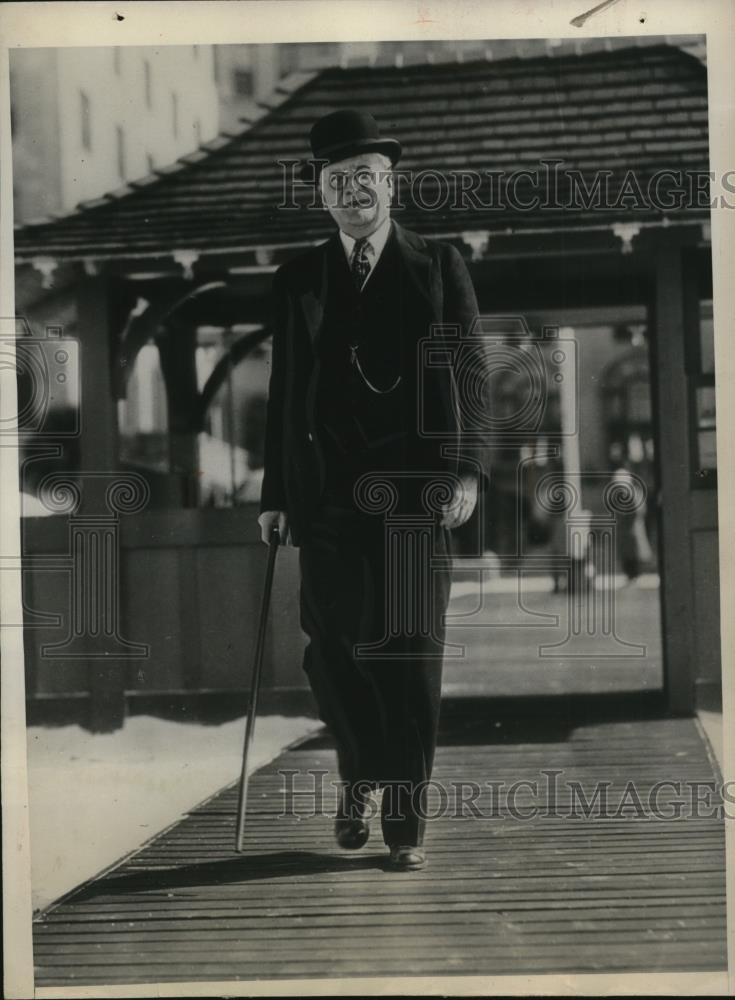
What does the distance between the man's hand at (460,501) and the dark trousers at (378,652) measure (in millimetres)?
50

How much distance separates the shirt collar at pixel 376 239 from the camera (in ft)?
14.4

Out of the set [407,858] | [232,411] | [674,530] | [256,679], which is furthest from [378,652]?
[674,530]

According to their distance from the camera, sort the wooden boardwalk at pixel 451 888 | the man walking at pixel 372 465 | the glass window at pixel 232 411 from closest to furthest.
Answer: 1. the wooden boardwalk at pixel 451 888
2. the man walking at pixel 372 465
3. the glass window at pixel 232 411

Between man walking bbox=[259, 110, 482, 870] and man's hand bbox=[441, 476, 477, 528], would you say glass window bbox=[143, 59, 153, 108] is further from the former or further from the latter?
man's hand bbox=[441, 476, 477, 528]

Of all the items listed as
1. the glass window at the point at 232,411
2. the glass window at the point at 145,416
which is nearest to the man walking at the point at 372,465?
the glass window at the point at 232,411

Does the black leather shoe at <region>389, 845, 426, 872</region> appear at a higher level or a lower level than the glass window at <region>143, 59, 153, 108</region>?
lower

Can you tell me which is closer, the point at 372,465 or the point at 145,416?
the point at 372,465

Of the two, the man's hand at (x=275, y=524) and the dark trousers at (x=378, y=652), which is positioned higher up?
the man's hand at (x=275, y=524)

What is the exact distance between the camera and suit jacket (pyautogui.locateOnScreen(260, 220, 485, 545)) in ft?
14.3

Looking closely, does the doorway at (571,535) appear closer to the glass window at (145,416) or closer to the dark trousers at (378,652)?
the dark trousers at (378,652)

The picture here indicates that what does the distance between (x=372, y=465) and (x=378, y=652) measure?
65cm

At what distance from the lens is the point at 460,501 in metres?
4.37

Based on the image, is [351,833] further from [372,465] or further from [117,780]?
[372,465]

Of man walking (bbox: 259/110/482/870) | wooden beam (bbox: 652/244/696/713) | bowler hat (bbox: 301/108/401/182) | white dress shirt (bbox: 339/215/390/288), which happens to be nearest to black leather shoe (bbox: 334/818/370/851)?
man walking (bbox: 259/110/482/870)
